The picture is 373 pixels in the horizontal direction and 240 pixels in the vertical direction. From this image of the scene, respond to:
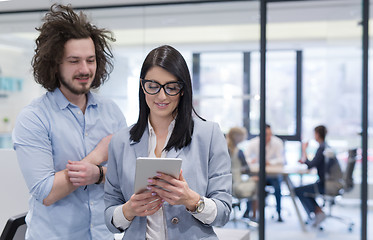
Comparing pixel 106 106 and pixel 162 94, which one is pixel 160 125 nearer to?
pixel 162 94

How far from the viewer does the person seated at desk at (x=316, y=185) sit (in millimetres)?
4355

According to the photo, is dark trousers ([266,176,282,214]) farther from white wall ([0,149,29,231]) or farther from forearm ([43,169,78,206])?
forearm ([43,169,78,206])

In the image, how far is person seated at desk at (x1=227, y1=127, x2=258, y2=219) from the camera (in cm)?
429

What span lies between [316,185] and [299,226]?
0.52m

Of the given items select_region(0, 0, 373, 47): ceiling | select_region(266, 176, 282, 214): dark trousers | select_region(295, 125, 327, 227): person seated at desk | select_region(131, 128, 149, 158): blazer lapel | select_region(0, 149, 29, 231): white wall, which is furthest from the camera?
select_region(266, 176, 282, 214): dark trousers

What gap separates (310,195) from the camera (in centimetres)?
445

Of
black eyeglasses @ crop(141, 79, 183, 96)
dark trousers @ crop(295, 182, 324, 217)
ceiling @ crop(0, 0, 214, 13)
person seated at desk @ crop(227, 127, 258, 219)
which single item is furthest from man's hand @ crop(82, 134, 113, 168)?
dark trousers @ crop(295, 182, 324, 217)

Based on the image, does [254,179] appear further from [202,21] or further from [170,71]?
[170,71]

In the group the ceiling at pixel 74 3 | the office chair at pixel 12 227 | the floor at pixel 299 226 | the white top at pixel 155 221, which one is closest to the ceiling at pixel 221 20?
the ceiling at pixel 74 3

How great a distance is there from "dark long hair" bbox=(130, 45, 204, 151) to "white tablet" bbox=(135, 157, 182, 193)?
7.4 inches

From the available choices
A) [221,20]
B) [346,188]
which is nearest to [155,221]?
[221,20]

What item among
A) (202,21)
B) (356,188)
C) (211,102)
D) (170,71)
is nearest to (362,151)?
(356,188)

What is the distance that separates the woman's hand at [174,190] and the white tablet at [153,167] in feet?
0.07

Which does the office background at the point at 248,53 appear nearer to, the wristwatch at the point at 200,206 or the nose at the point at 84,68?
the nose at the point at 84,68
